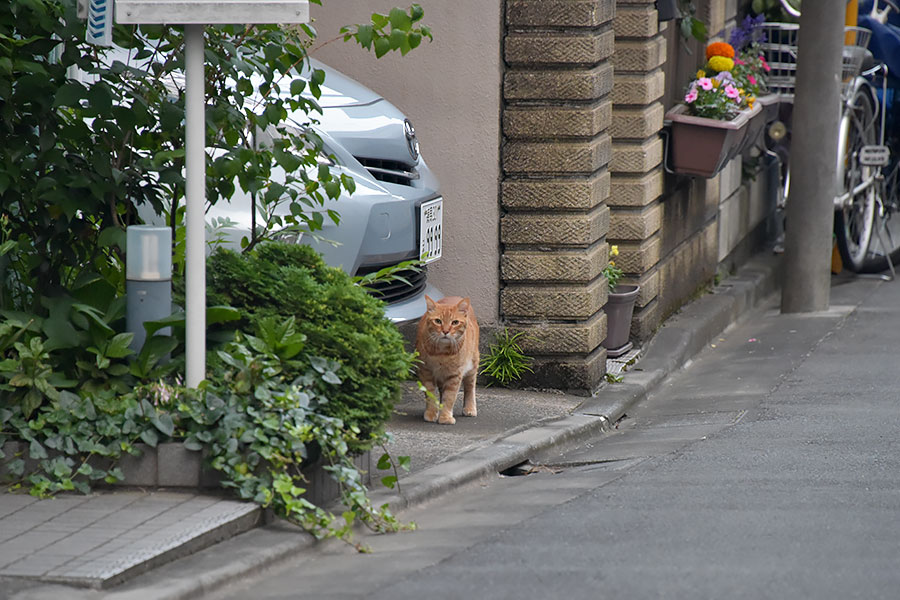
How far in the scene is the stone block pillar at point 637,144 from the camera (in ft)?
29.0

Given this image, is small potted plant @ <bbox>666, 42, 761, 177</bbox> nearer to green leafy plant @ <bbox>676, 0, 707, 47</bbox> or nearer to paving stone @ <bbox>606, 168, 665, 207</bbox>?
green leafy plant @ <bbox>676, 0, 707, 47</bbox>

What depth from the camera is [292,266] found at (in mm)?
5754

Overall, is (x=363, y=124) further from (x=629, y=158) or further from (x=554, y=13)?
(x=629, y=158)

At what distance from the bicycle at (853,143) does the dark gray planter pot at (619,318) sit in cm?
373

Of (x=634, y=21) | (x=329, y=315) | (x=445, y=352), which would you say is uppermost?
Answer: (x=634, y=21)

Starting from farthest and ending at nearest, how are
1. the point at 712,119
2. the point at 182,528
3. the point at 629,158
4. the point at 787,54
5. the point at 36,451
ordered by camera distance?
the point at 787,54
the point at 712,119
the point at 629,158
the point at 36,451
the point at 182,528

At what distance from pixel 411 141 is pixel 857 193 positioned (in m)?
6.52

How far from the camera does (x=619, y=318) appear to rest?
8734 mm

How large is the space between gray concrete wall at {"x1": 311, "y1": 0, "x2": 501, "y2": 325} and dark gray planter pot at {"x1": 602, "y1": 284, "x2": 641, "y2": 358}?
39.5 inches

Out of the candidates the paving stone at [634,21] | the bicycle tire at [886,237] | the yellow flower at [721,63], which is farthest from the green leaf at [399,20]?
the bicycle tire at [886,237]

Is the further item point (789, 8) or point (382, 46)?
point (789, 8)

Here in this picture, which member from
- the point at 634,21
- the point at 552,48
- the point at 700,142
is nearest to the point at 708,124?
the point at 700,142

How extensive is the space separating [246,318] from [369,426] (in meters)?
0.73

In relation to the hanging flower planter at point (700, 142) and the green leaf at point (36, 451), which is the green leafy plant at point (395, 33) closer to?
the green leaf at point (36, 451)
